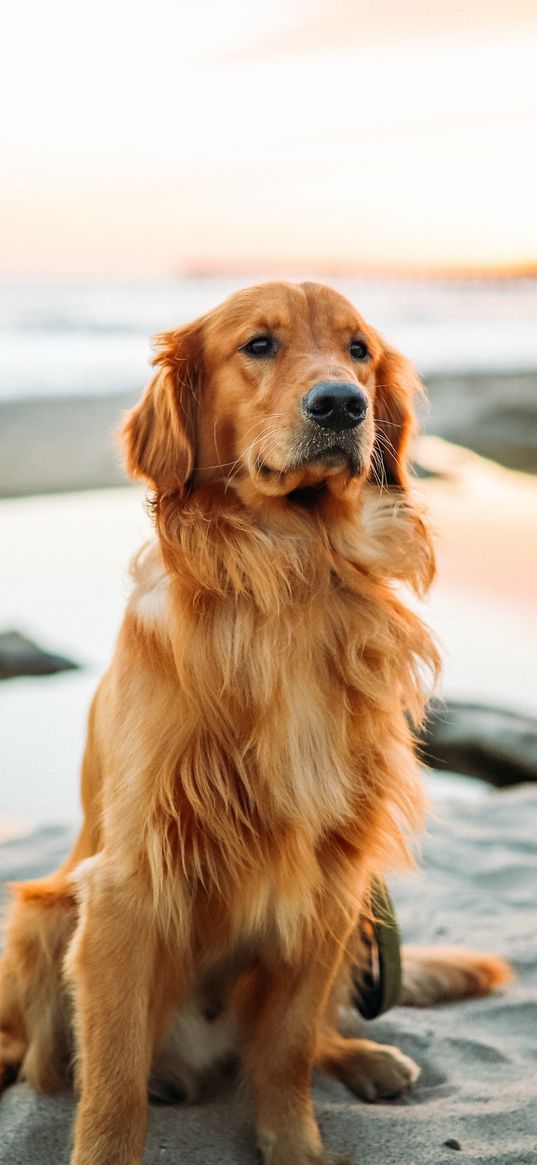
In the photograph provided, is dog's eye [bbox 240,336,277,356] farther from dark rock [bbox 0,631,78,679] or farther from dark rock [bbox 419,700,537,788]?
dark rock [bbox 0,631,78,679]

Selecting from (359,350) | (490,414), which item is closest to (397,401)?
(359,350)

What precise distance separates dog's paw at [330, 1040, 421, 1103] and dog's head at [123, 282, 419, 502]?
136 cm

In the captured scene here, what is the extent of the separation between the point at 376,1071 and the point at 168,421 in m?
1.61

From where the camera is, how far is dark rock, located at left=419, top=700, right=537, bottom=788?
16.3 feet

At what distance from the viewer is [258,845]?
7.28ft

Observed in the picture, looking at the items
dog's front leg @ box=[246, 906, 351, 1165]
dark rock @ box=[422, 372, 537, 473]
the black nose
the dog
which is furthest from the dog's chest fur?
dark rock @ box=[422, 372, 537, 473]

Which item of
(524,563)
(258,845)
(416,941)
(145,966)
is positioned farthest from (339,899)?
(524,563)

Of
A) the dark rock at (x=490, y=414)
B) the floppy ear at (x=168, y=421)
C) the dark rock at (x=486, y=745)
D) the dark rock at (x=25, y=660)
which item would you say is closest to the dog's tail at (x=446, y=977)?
the floppy ear at (x=168, y=421)

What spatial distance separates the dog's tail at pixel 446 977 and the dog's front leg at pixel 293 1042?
644 mm

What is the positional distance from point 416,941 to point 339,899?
45.9 inches

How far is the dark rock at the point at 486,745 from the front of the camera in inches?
196

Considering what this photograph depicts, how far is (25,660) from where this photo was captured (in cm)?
571

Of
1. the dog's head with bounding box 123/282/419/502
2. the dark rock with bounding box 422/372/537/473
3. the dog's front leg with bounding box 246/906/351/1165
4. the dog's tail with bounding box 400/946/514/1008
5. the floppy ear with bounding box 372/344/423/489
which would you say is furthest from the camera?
the dark rock with bounding box 422/372/537/473

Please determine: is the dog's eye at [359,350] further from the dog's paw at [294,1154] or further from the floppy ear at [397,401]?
the dog's paw at [294,1154]
